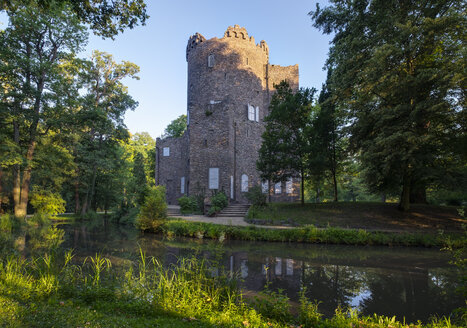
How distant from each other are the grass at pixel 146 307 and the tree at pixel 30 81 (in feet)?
48.4

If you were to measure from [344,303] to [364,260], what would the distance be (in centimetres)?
424

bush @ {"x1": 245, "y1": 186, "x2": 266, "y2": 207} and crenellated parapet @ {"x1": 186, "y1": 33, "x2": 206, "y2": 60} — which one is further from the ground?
crenellated parapet @ {"x1": 186, "y1": 33, "x2": 206, "y2": 60}

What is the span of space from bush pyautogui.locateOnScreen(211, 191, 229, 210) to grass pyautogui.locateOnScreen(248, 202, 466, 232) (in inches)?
132

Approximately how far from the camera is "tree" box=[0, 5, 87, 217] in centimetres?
1620

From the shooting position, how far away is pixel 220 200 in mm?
20172

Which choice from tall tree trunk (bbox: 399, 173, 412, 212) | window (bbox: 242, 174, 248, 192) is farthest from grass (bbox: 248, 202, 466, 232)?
window (bbox: 242, 174, 248, 192)

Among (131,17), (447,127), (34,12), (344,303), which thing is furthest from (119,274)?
(34,12)

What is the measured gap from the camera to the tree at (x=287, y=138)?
1728cm

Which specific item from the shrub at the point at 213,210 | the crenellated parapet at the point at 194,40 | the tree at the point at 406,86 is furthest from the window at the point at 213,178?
the crenellated parapet at the point at 194,40

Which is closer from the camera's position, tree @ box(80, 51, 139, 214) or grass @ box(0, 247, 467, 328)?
grass @ box(0, 247, 467, 328)

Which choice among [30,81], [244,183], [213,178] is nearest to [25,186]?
[30,81]

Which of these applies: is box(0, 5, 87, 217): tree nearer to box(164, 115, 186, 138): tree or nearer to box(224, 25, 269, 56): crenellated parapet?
box(224, 25, 269, 56): crenellated parapet

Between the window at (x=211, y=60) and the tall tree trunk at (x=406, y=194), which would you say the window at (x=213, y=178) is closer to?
the window at (x=211, y=60)

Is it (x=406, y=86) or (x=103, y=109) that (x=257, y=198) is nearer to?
(x=406, y=86)
